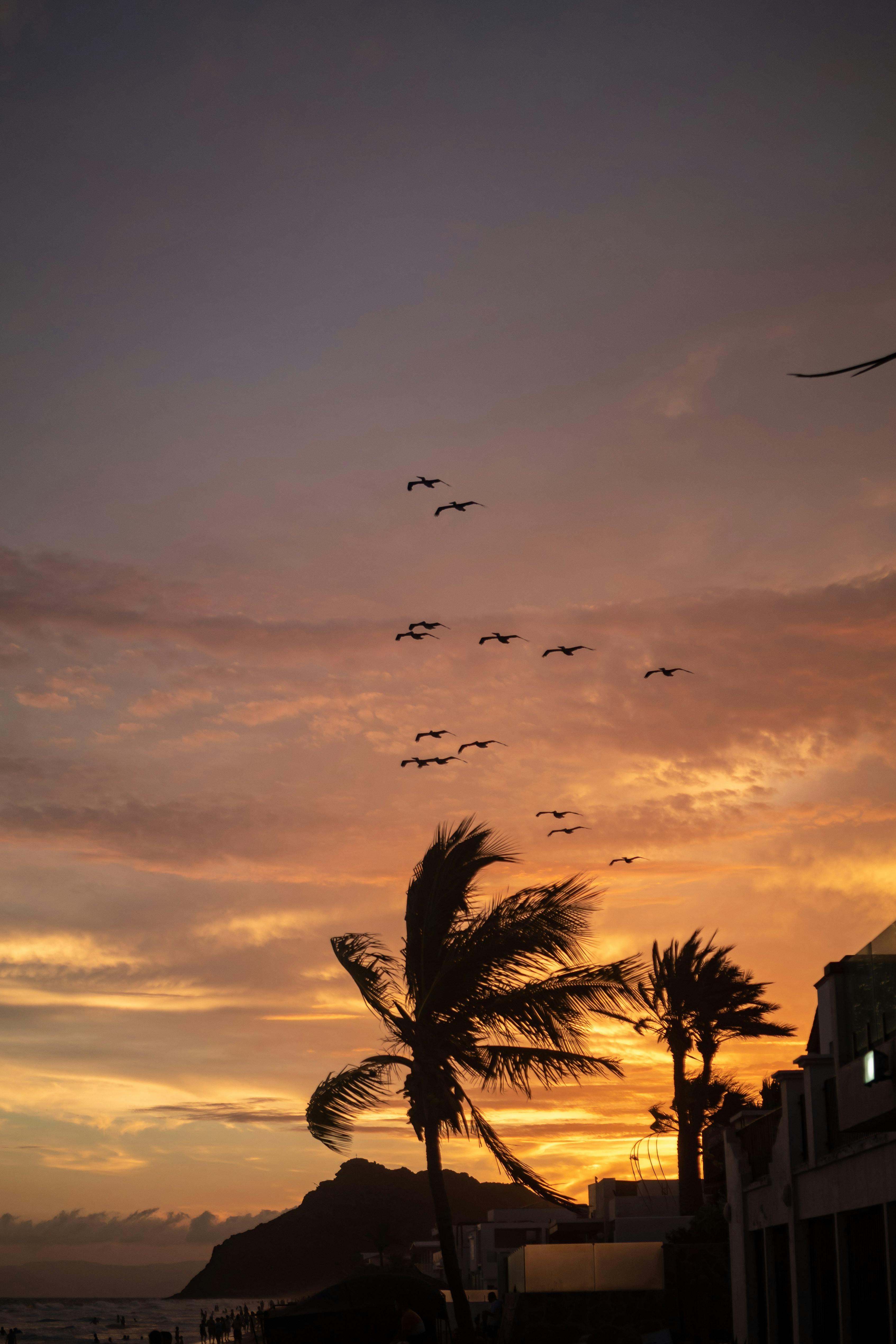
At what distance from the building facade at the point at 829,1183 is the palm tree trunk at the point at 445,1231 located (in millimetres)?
4946

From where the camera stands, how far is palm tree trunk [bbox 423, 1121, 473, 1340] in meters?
18.4

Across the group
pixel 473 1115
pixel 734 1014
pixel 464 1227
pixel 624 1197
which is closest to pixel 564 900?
pixel 473 1115

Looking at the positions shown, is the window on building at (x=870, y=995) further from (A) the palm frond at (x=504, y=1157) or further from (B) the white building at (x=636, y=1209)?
(B) the white building at (x=636, y=1209)

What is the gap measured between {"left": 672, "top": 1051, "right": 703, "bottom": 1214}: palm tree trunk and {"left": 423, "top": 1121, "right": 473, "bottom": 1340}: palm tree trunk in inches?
605

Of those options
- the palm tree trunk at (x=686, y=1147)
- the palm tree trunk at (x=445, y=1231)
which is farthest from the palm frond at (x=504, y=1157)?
the palm tree trunk at (x=686, y=1147)

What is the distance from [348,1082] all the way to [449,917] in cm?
301

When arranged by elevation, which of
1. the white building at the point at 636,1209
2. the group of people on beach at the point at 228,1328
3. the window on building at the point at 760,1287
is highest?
the window on building at the point at 760,1287

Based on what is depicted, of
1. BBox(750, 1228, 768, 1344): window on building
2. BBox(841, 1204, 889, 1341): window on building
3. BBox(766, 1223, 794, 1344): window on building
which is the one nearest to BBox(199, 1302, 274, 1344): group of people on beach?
BBox(750, 1228, 768, 1344): window on building

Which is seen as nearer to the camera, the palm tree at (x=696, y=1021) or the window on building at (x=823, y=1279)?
the window on building at (x=823, y=1279)

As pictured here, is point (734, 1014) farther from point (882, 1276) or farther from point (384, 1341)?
point (882, 1276)

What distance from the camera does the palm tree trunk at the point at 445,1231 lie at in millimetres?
18359

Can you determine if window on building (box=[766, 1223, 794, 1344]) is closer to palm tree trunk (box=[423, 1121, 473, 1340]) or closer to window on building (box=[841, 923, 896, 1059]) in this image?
palm tree trunk (box=[423, 1121, 473, 1340])

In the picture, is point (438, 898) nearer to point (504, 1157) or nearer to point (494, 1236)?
point (504, 1157)

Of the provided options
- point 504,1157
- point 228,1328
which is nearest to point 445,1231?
point 504,1157
